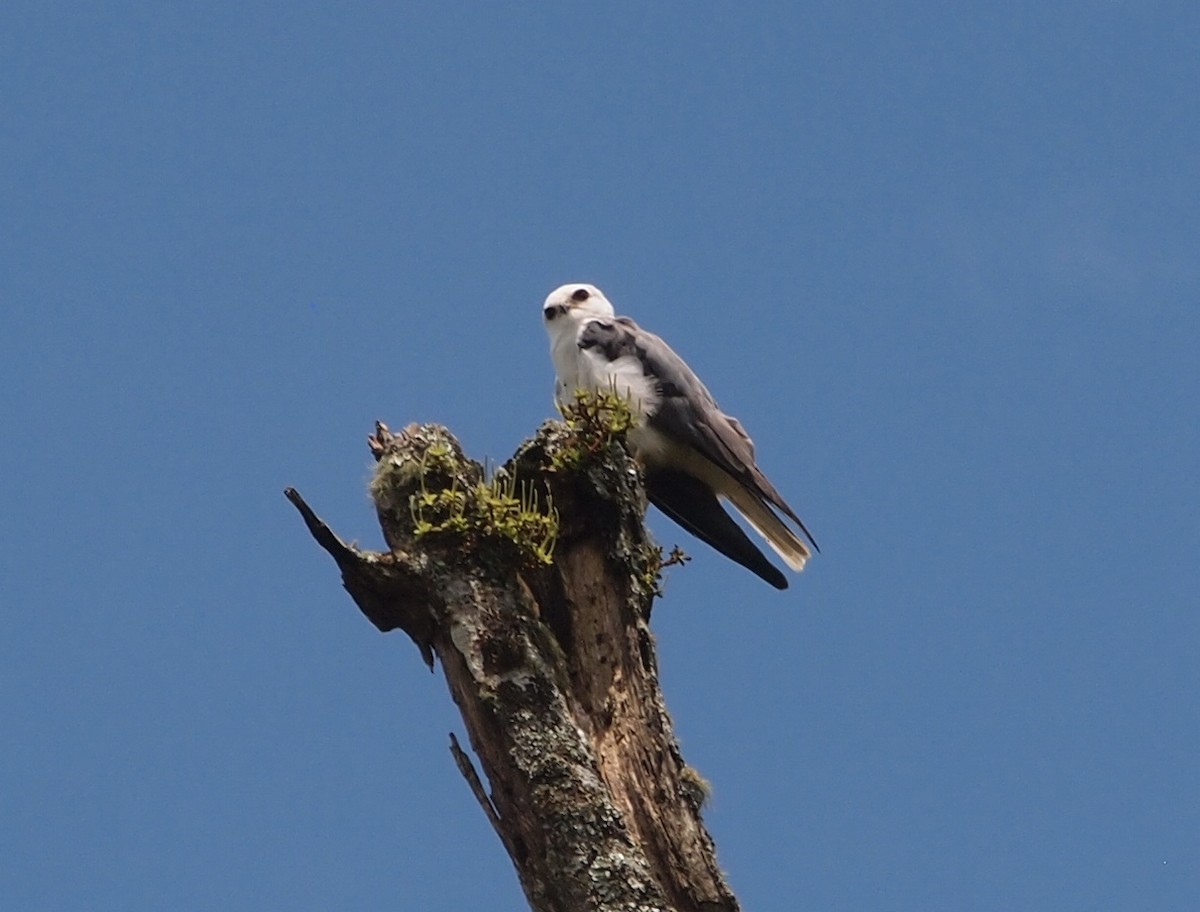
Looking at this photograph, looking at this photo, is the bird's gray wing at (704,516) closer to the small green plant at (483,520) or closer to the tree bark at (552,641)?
the tree bark at (552,641)

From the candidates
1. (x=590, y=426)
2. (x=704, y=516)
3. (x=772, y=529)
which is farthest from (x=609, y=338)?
(x=590, y=426)

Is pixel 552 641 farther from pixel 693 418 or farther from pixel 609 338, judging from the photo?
pixel 609 338

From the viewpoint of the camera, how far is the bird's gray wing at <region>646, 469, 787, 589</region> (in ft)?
34.0

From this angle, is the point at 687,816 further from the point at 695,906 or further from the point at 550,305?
the point at 550,305

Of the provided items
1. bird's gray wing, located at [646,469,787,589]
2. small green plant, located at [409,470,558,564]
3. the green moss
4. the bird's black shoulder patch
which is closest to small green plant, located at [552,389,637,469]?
small green plant, located at [409,470,558,564]

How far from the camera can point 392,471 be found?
786 centimetres

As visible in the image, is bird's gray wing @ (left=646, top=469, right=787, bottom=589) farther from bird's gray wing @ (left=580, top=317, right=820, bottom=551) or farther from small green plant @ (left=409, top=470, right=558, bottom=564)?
small green plant @ (left=409, top=470, right=558, bottom=564)

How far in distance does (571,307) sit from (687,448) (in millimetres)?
1764

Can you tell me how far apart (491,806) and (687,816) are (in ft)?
2.77

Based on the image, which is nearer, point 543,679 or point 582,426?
point 543,679

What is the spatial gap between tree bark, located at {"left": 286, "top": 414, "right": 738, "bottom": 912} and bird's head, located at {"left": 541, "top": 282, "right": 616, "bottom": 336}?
11.8ft

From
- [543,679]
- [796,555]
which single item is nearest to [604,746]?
[543,679]

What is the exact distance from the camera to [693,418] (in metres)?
10.5

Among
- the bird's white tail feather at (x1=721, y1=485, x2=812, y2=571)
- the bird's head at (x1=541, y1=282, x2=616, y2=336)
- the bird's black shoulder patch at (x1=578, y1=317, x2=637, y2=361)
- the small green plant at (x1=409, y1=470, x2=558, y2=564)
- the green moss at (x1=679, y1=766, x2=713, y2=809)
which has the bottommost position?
the green moss at (x1=679, y1=766, x2=713, y2=809)
